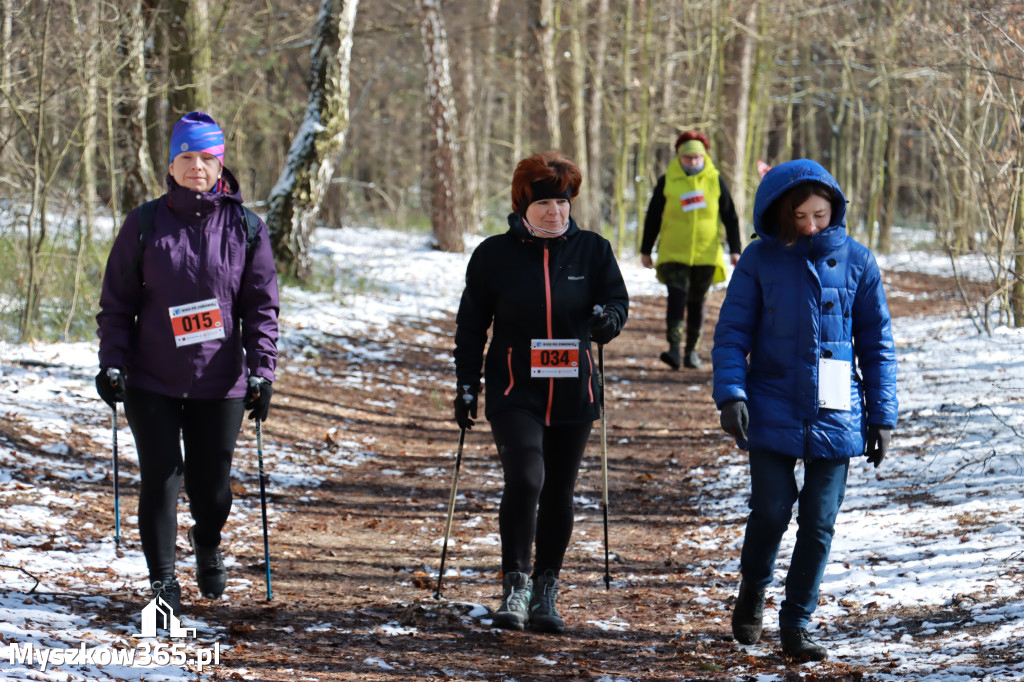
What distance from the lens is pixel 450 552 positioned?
5887 millimetres

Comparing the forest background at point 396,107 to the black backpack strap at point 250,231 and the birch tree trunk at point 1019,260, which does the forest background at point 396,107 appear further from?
the black backpack strap at point 250,231

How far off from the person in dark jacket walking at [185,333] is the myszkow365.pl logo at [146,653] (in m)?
0.10

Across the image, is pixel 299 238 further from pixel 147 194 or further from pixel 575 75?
pixel 575 75

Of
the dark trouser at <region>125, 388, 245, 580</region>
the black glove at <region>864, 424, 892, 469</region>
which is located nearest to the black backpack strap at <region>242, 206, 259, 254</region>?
the dark trouser at <region>125, 388, 245, 580</region>

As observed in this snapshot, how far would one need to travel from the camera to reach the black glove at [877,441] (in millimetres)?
3982

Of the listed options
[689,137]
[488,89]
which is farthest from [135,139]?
[488,89]

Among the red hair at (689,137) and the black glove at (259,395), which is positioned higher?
the red hair at (689,137)

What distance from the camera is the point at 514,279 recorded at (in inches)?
180

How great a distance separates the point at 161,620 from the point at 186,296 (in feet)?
4.36

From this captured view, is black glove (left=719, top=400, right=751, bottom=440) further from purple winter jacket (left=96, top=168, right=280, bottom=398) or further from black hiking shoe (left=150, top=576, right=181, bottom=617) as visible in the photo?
black hiking shoe (left=150, top=576, right=181, bottom=617)

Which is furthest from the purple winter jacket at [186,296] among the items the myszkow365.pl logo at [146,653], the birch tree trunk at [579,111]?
the birch tree trunk at [579,111]

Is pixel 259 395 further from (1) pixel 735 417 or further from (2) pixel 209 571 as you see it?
(1) pixel 735 417

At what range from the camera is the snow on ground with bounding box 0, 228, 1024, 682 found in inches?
156

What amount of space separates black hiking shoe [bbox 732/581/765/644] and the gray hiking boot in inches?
31.0
